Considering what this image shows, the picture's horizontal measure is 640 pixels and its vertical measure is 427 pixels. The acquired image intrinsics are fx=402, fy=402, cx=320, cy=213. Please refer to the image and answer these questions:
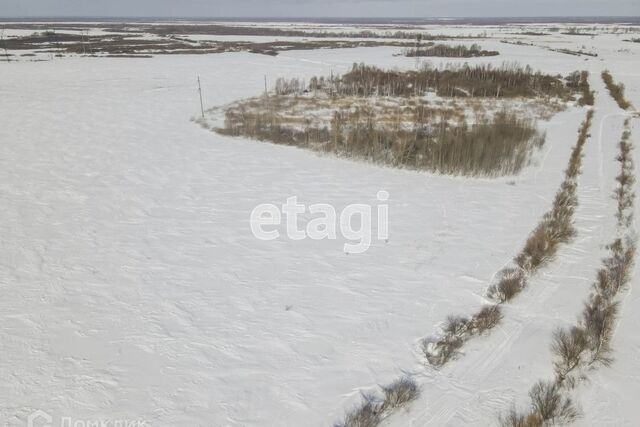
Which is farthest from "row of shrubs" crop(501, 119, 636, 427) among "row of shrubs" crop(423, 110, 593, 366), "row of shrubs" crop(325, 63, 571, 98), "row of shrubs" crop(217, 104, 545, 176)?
"row of shrubs" crop(325, 63, 571, 98)

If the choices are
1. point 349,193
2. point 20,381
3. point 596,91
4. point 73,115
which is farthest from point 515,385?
point 596,91

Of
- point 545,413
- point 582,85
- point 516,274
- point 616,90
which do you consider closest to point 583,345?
point 545,413

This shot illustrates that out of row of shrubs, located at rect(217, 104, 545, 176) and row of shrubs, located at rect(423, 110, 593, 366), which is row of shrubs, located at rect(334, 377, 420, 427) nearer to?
row of shrubs, located at rect(423, 110, 593, 366)

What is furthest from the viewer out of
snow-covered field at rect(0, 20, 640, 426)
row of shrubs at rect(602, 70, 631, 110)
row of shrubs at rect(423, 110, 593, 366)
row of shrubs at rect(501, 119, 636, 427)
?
row of shrubs at rect(602, 70, 631, 110)

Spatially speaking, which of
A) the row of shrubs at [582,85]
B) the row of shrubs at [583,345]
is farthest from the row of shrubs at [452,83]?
the row of shrubs at [583,345]

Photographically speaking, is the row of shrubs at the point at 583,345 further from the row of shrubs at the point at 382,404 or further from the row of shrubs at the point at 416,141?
the row of shrubs at the point at 416,141

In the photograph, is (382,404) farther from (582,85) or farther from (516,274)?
(582,85)
